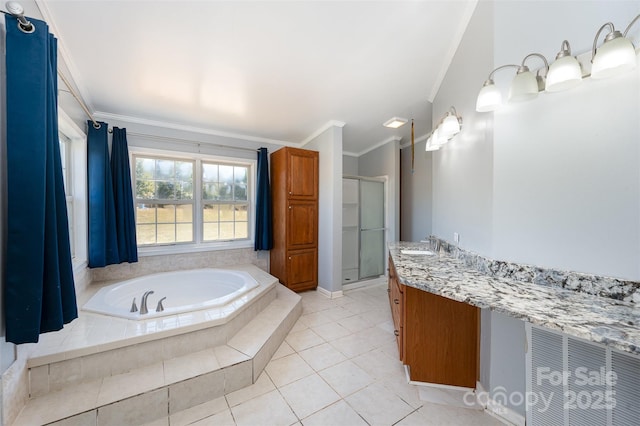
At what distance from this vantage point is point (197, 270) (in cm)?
301

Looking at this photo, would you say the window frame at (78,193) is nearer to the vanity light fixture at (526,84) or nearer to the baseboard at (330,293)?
the baseboard at (330,293)

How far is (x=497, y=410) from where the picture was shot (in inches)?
53.8

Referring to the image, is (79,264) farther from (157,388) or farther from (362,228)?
(362,228)

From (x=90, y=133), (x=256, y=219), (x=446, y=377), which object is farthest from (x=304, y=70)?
(x=446, y=377)

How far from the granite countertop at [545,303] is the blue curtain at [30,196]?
180 cm

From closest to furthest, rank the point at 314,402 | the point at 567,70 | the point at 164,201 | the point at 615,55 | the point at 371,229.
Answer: the point at 615,55 → the point at 567,70 → the point at 314,402 → the point at 164,201 → the point at 371,229

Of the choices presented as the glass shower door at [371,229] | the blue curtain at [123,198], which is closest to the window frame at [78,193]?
the blue curtain at [123,198]

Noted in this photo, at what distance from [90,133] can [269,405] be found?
320 centimetres

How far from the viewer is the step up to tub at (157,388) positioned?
1.24m

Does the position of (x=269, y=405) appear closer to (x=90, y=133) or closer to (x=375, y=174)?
(x=90, y=133)

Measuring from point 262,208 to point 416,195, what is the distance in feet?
8.66

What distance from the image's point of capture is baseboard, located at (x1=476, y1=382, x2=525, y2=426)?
1.28 m

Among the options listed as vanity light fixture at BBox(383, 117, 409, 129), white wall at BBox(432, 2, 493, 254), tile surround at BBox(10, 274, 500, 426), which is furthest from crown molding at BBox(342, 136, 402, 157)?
tile surround at BBox(10, 274, 500, 426)

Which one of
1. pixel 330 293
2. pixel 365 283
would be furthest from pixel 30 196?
pixel 365 283
